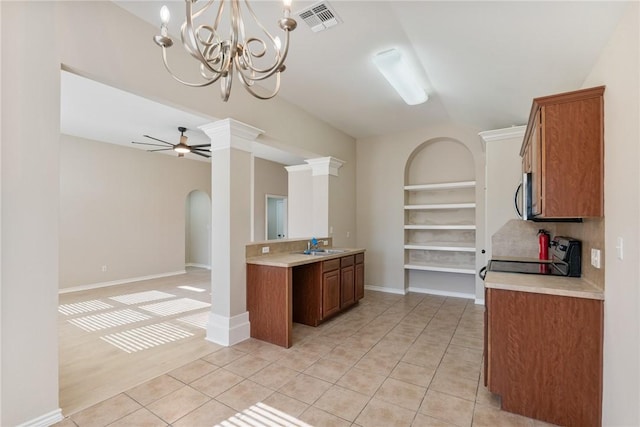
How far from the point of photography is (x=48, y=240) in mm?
1909

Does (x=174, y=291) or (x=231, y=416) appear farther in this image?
(x=174, y=291)

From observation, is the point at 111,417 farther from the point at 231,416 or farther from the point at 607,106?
the point at 607,106

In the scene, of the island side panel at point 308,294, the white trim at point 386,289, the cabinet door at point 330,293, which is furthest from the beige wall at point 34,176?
the white trim at point 386,289

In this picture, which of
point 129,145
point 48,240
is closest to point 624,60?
point 48,240

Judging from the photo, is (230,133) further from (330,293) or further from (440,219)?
(440,219)

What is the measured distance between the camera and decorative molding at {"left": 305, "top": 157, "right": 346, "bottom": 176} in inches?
196

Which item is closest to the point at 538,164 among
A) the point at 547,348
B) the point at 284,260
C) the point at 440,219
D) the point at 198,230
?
the point at 547,348

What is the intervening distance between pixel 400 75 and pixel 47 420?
396 cm

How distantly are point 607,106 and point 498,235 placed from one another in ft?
6.59

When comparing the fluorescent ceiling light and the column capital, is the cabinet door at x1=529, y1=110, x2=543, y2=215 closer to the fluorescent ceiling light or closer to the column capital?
the fluorescent ceiling light

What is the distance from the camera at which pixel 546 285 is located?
77.5 inches

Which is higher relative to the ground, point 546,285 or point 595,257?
point 595,257

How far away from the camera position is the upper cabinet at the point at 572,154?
1.82m

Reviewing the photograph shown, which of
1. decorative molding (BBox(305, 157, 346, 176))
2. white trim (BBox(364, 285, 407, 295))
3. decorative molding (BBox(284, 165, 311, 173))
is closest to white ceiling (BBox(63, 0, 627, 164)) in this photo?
decorative molding (BBox(305, 157, 346, 176))
